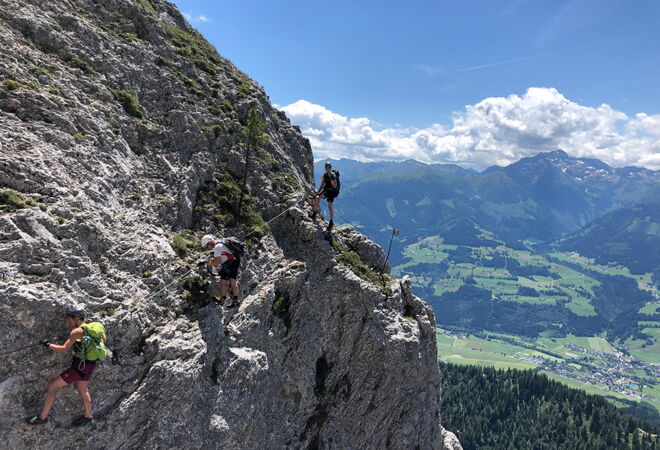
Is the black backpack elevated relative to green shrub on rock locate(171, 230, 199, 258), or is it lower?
elevated

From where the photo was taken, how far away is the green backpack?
13.4 m

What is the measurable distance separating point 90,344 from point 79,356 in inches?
20.0

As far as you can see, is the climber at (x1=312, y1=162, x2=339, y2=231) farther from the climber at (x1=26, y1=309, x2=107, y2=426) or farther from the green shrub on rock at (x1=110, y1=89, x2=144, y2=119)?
the climber at (x1=26, y1=309, x2=107, y2=426)

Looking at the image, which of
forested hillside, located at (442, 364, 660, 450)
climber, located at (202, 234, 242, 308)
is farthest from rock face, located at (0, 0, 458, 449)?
forested hillside, located at (442, 364, 660, 450)

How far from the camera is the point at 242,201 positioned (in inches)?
1040

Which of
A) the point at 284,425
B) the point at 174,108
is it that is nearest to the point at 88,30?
the point at 174,108

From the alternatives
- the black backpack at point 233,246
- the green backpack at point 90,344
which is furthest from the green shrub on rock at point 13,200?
the black backpack at point 233,246

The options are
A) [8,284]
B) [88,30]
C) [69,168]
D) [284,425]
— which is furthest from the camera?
[88,30]

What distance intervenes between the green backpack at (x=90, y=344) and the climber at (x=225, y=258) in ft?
22.0

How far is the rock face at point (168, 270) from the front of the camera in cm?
1493

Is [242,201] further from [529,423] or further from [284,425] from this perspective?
[529,423]

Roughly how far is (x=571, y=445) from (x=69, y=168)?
198930mm

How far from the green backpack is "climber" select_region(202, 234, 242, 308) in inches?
264

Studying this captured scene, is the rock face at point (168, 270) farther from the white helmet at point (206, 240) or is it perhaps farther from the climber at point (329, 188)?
the climber at point (329, 188)
